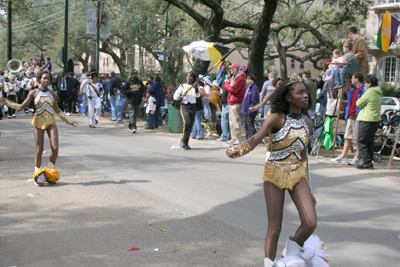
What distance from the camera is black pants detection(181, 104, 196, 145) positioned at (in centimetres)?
1120

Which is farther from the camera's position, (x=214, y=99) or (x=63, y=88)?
(x=63, y=88)

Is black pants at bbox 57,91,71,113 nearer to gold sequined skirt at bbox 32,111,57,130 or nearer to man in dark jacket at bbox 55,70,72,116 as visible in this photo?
man in dark jacket at bbox 55,70,72,116

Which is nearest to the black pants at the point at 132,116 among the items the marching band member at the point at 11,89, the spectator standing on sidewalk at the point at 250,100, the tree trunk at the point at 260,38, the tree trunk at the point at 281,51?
the spectator standing on sidewalk at the point at 250,100

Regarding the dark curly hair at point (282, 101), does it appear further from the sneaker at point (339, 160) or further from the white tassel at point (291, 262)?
the sneaker at point (339, 160)

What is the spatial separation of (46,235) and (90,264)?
106cm

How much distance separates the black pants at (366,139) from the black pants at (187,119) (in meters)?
4.21

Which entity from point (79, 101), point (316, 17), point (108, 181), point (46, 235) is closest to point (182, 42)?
point (79, 101)

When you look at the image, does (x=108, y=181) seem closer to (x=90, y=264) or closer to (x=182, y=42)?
(x=90, y=264)

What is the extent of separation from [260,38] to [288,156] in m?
12.4

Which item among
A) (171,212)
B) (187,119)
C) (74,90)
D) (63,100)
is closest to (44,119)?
(171,212)

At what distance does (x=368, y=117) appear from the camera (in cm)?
879

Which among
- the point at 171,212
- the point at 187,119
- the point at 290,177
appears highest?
the point at 187,119

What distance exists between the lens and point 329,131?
10.4 meters

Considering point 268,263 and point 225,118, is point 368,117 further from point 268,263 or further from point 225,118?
point 268,263
